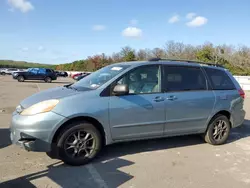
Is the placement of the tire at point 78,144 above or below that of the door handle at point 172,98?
below

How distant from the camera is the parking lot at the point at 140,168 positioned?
3.95 metres

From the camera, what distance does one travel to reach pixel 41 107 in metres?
4.33

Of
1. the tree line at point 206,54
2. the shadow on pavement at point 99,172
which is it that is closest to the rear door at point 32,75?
the tree line at point 206,54

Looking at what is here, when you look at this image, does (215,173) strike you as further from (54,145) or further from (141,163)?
(54,145)

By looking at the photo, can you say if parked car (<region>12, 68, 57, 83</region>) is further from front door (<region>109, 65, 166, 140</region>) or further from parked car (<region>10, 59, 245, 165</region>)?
front door (<region>109, 65, 166, 140</region>)

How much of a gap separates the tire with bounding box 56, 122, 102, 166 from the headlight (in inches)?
16.7

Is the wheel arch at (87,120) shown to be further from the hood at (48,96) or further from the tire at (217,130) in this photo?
the tire at (217,130)

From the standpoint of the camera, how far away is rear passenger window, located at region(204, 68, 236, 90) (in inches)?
239

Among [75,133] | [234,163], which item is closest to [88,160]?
[75,133]

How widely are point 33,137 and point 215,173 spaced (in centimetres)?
289

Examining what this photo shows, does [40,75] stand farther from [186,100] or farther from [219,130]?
[186,100]

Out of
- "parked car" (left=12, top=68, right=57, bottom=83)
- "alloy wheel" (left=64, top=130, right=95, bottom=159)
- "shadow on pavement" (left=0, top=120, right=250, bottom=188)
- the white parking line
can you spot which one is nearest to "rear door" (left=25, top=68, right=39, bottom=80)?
"parked car" (left=12, top=68, right=57, bottom=83)

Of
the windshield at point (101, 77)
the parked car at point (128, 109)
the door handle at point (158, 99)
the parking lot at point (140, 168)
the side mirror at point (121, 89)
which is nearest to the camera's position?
the parking lot at point (140, 168)

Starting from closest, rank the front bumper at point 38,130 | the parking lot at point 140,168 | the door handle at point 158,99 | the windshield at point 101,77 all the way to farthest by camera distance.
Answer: the parking lot at point 140,168, the front bumper at point 38,130, the windshield at point 101,77, the door handle at point 158,99
